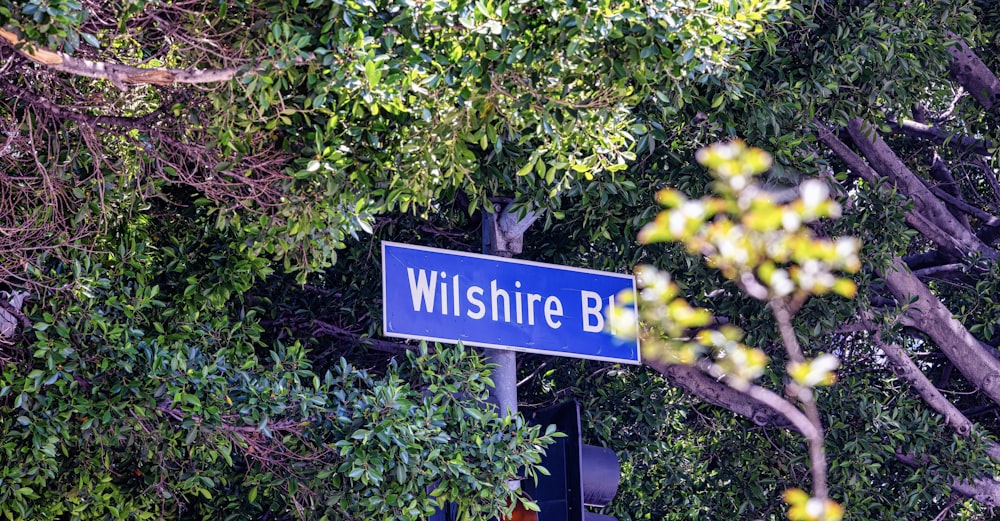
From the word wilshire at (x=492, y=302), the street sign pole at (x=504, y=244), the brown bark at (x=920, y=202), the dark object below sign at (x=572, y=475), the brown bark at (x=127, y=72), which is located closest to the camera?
the brown bark at (x=127, y=72)

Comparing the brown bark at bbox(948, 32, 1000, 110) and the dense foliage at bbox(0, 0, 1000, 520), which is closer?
the dense foliage at bbox(0, 0, 1000, 520)

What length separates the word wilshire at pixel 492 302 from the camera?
514cm

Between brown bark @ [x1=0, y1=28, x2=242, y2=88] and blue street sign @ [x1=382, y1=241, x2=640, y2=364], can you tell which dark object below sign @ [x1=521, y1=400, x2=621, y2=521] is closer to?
blue street sign @ [x1=382, y1=241, x2=640, y2=364]

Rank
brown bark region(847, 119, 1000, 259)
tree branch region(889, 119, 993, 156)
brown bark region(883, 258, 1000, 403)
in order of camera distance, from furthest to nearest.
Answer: tree branch region(889, 119, 993, 156) → brown bark region(847, 119, 1000, 259) → brown bark region(883, 258, 1000, 403)

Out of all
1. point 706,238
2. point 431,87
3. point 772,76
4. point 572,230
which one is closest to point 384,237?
point 572,230

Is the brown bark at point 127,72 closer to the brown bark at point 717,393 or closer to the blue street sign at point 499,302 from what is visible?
the blue street sign at point 499,302

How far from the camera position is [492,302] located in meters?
5.32

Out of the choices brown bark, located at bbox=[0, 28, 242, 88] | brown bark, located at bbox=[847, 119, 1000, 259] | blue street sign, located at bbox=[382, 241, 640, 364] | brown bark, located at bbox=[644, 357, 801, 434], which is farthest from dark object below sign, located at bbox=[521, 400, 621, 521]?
brown bark, located at bbox=[847, 119, 1000, 259]

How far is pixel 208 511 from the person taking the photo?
23.4 feet

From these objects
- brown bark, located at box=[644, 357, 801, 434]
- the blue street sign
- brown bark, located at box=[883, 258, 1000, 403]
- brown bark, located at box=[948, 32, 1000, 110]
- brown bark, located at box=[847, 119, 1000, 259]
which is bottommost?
the blue street sign

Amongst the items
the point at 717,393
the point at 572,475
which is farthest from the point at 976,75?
the point at 572,475

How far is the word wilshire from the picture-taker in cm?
514

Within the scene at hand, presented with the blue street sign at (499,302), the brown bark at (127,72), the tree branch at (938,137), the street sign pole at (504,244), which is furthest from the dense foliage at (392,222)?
the blue street sign at (499,302)

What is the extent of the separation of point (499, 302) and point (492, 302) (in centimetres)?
4
